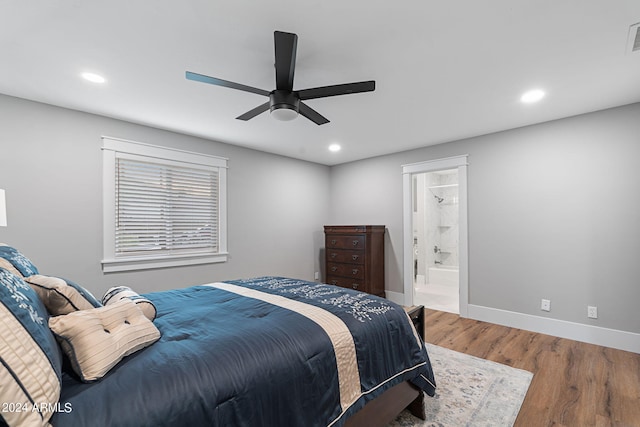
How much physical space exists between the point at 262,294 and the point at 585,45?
112 inches

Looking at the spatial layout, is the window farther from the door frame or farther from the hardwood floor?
the hardwood floor

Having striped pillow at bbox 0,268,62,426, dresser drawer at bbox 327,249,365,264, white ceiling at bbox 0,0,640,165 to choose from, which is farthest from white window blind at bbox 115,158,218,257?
striped pillow at bbox 0,268,62,426

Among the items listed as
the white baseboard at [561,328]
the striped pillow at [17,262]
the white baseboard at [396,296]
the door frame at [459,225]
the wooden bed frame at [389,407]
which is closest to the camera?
the striped pillow at [17,262]

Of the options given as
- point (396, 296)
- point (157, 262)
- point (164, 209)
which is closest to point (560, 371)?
point (396, 296)

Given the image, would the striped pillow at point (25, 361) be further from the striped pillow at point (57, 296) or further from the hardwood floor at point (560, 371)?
the hardwood floor at point (560, 371)

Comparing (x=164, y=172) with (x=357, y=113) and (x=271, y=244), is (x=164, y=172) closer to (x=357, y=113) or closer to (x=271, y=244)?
(x=271, y=244)

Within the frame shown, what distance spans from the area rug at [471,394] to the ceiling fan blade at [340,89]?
217 centimetres

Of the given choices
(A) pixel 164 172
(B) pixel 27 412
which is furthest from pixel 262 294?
(A) pixel 164 172

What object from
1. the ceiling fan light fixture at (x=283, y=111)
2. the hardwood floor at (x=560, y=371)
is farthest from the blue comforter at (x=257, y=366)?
the ceiling fan light fixture at (x=283, y=111)

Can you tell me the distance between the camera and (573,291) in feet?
10.3

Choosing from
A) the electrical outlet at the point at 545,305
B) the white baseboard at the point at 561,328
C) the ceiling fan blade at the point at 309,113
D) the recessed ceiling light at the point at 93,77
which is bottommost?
the white baseboard at the point at 561,328

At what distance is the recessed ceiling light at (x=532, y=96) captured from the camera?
102 inches

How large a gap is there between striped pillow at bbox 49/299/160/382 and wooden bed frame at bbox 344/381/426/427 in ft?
3.62

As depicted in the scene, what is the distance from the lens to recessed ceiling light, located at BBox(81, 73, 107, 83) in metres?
2.25
